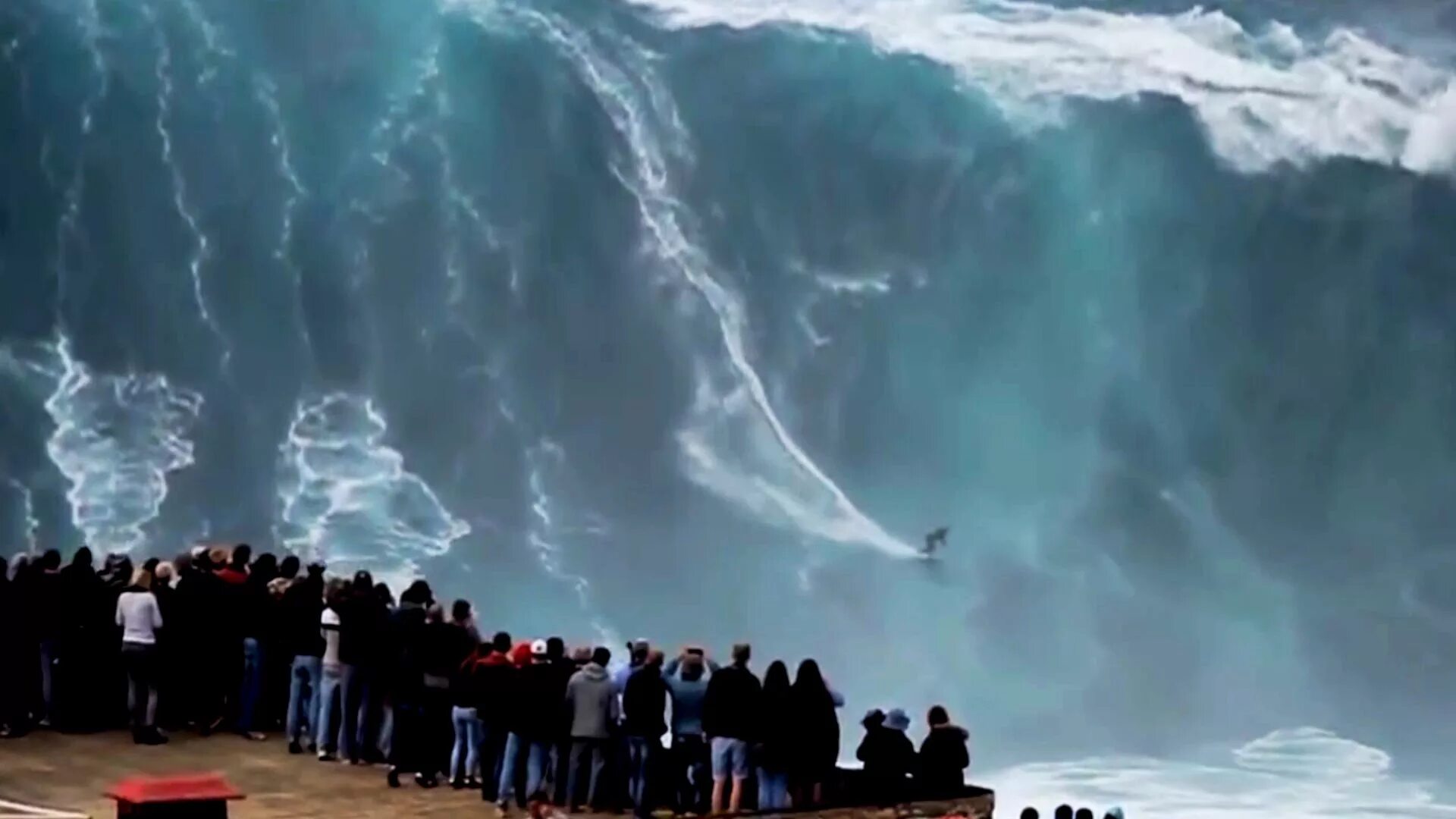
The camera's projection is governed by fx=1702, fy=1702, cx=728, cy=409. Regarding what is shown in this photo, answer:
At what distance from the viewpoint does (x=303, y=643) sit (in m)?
12.5

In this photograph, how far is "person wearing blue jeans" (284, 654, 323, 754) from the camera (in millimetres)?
12461

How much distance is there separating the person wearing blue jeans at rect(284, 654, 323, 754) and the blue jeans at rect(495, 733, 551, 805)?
1920 mm

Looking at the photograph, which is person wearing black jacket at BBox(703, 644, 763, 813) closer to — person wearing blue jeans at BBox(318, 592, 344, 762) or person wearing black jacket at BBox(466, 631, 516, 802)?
person wearing black jacket at BBox(466, 631, 516, 802)

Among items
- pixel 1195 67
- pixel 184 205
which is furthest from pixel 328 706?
pixel 1195 67

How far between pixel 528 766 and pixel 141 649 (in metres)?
3.13

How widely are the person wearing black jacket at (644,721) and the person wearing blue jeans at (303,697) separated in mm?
2631

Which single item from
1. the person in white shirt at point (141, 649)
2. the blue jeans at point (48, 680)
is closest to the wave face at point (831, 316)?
the blue jeans at point (48, 680)

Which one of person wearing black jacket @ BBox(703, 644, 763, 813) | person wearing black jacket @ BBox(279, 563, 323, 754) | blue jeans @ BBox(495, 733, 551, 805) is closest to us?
person wearing black jacket @ BBox(703, 644, 763, 813)

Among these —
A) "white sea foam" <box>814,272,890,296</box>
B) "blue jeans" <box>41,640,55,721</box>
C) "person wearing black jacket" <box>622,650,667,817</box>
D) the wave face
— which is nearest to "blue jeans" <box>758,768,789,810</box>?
"person wearing black jacket" <box>622,650,667,817</box>

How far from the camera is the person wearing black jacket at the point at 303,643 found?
1245 cm

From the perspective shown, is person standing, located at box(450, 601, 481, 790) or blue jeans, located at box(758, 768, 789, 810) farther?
person standing, located at box(450, 601, 481, 790)

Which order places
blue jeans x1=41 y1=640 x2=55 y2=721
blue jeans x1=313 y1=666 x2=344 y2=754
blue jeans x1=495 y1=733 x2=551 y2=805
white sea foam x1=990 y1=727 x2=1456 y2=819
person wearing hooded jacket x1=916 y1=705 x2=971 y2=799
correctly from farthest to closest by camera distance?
A: white sea foam x1=990 y1=727 x2=1456 y2=819
blue jeans x1=41 y1=640 x2=55 y2=721
blue jeans x1=313 y1=666 x2=344 y2=754
blue jeans x1=495 y1=733 x2=551 y2=805
person wearing hooded jacket x1=916 y1=705 x2=971 y2=799

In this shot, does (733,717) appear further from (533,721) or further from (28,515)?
(28,515)

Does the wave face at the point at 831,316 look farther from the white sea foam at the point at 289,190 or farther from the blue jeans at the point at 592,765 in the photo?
the blue jeans at the point at 592,765
